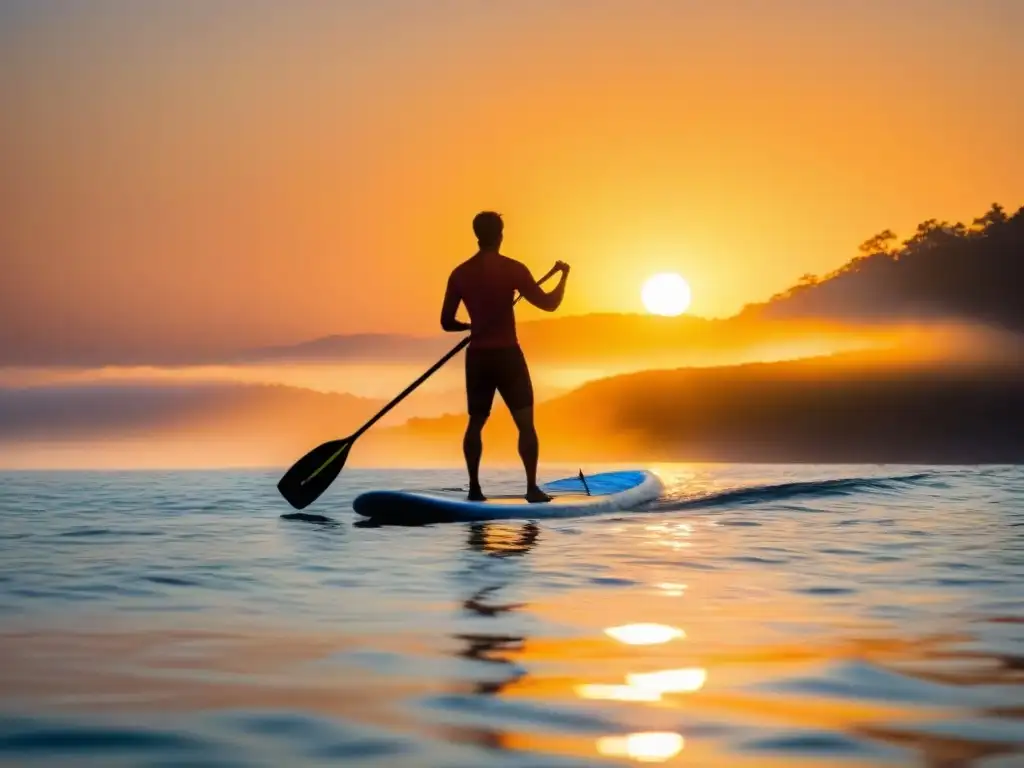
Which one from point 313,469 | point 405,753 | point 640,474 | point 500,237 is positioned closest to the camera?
point 405,753

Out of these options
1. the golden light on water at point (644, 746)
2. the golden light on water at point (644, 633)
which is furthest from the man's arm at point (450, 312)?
the golden light on water at point (644, 746)

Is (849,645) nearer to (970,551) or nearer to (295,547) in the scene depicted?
(970,551)

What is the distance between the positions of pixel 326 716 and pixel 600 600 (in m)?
2.78

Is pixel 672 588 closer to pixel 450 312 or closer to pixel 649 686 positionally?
pixel 649 686

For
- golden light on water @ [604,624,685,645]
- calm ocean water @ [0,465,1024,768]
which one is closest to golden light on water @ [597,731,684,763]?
calm ocean water @ [0,465,1024,768]

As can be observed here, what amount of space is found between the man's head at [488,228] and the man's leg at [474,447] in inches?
60.6

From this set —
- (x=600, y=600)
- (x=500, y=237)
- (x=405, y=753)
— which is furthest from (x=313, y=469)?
(x=405, y=753)

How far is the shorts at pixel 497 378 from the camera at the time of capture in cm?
1176

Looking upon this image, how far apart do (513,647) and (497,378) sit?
6.34 m

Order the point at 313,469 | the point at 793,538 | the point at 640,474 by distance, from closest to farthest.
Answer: the point at 793,538 → the point at 313,469 → the point at 640,474

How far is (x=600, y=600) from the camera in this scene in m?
6.92

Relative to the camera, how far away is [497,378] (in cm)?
1177

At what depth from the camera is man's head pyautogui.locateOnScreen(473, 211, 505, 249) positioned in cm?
1164

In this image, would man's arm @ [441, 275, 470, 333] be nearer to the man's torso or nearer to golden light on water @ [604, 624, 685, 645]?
the man's torso
